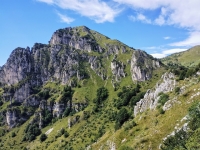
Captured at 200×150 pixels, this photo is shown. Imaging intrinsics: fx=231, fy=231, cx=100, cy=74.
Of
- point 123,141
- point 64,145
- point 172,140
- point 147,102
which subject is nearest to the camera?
point 172,140

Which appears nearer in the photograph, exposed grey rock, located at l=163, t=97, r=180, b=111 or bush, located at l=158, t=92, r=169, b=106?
exposed grey rock, located at l=163, t=97, r=180, b=111

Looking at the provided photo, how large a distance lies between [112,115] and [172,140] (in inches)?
5258

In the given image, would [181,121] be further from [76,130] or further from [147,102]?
[76,130]

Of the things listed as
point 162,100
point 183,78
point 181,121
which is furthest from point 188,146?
point 183,78

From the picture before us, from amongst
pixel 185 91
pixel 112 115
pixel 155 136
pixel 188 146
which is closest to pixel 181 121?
pixel 155 136

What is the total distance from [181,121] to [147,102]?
1628 inches

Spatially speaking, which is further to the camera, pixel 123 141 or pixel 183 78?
pixel 183 78

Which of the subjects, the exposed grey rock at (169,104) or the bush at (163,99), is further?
the bush at (163,99)

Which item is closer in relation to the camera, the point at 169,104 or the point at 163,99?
the point at 169,104

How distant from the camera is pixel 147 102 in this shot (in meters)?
109

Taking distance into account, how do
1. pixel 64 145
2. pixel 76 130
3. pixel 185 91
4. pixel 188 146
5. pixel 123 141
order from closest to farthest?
1. pixel 188 146
2. pixel 185 91
3. pixel 123 141
4. pixel 64 145
5. pixel 76 130

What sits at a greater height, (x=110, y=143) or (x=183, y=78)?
(x=183, y=78)

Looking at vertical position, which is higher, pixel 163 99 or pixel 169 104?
pixel 163 99

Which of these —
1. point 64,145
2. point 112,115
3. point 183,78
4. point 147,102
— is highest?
point 183,78
